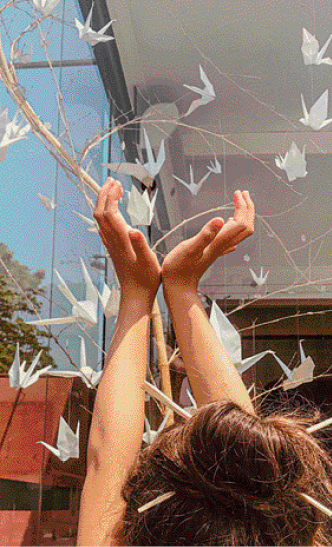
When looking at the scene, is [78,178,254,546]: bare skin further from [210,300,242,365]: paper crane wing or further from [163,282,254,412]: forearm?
[210,300,242,365]: paper crane wing

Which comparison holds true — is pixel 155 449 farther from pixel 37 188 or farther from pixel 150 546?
pixel 37 188

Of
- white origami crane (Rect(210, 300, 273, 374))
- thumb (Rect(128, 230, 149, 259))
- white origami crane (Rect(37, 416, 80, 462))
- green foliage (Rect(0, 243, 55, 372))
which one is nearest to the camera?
thumb (Rect(128, 230, 149, 259))

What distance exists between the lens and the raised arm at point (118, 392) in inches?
17.6

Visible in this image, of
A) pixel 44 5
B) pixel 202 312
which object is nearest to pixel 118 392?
pixel 202 312

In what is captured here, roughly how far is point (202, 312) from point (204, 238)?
8 centimetres

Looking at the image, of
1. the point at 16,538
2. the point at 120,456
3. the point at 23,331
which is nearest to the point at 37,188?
the point at 23,331

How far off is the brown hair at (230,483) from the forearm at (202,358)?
14 cm

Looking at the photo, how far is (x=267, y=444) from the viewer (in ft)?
1.13

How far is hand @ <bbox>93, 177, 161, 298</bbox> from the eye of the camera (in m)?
0.56

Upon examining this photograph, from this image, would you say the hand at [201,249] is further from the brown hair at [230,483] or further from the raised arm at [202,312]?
the brown hair at [230,483]

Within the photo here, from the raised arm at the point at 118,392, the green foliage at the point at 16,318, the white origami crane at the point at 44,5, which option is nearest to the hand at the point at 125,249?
the raised arm at the point at 118,392

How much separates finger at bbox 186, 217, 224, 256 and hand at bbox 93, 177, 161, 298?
42mm

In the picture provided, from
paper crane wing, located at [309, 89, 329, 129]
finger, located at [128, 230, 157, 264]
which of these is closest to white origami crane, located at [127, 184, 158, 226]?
finger, located at [128, 230, 157, 264]

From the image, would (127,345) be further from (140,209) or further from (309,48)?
(309,48)
